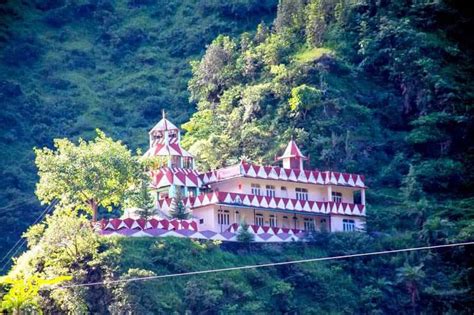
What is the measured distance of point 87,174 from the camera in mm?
75500

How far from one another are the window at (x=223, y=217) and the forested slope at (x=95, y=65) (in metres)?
20.2

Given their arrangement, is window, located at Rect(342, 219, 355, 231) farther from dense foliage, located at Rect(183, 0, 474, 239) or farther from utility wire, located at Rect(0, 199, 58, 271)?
utility wire, located at Rect(0, 199, 58, 271)

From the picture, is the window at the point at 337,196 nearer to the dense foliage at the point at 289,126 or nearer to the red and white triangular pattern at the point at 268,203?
the red and white triangular pattern at the point at 268,203

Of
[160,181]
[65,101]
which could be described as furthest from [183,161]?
[65,101]

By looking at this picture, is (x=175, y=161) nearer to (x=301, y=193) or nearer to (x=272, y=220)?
(x=272, y=220)

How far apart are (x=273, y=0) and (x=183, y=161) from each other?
1183 inches

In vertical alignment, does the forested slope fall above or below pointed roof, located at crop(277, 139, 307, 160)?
above

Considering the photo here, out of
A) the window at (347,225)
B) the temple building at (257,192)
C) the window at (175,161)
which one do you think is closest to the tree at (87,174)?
the temple building at (257,192)

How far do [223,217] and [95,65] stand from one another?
34.8 m

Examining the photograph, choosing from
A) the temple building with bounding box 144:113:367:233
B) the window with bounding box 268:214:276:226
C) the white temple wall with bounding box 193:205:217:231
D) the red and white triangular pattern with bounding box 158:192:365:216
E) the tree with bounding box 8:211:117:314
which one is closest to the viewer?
the tree with bounding box 8:211:117:314

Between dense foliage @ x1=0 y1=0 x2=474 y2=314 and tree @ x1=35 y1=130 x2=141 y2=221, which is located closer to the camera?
dense foliage @ x1=0 y1=0 x2=474 y2=314

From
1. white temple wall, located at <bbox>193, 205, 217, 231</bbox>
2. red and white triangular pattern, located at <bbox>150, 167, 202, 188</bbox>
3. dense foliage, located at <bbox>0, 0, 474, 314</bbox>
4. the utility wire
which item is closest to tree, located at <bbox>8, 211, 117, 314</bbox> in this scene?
dense foliage, located at <bbox>0, 0, 474, 314</bbox>

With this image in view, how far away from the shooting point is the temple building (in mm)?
79250

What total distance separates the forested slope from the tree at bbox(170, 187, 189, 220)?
20036 mm
